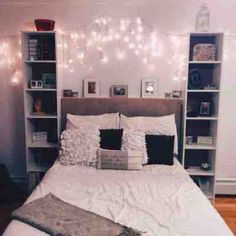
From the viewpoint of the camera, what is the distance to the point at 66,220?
5.74 feet

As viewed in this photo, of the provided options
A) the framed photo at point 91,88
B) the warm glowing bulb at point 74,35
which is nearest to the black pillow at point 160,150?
the framed photo at point 91,88

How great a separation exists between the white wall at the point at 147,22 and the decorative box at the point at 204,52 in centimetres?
13

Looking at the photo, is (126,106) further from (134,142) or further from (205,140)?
(205,140)

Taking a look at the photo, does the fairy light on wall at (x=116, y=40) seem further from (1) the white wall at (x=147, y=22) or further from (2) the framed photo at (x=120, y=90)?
(2) the framed photo at (x=120, y=90)

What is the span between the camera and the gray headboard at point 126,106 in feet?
11.0

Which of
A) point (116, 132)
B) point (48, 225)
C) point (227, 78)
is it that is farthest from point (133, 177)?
point (227, 78)

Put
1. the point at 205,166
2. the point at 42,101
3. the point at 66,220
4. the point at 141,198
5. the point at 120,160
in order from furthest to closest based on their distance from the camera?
the point at 42,101, the point at 205,166, the point at 120,160, the point at 141,198, the point at 66,220

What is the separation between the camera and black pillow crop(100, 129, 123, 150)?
9.63ft

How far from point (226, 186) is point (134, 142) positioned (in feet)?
4.76

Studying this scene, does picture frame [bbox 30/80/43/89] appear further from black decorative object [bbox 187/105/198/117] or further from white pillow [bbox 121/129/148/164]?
black decorative object [bbox 187/105/198/117]

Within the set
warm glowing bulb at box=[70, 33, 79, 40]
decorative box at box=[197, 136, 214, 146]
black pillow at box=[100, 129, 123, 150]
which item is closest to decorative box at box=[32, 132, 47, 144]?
black pillow at box=[100, 129, 123, 150]

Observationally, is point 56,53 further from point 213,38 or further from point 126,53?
point 213,38

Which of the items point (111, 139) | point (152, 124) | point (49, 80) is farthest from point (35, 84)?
point (152, 124)

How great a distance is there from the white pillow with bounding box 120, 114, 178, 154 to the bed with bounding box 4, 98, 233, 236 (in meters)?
0.36
